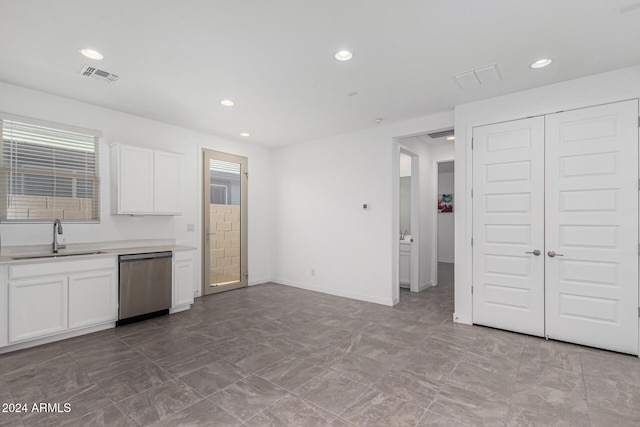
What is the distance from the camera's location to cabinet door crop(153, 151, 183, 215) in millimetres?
4430

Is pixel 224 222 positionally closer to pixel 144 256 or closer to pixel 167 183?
pixel 167 183

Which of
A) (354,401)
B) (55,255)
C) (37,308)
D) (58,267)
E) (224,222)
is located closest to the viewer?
(354,401)

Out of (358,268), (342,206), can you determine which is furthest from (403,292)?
(342,206)

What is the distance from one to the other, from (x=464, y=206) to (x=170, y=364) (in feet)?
12.1

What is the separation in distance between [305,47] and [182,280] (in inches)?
137

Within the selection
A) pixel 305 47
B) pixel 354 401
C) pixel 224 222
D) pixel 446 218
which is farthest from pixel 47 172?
pixel 446 218

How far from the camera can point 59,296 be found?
334 cm

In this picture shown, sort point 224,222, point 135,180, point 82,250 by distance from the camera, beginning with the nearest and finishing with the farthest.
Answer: point 82,250 → point 135,180 → point 224,222

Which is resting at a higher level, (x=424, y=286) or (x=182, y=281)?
(x=182, y=281)

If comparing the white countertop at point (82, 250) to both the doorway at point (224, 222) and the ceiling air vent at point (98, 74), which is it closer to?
the doorway at point (224, 222)

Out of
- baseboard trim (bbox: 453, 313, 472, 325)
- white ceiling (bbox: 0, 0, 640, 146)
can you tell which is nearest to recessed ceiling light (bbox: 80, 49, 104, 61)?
white ceiling (bbox: 0, 0, 640, 146)

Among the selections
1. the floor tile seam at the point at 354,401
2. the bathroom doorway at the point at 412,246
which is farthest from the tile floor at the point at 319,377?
the bathroom doorway at the point at 412,246

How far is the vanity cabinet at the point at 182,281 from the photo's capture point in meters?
4.36

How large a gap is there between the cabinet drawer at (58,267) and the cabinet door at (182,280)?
0.81 meters
